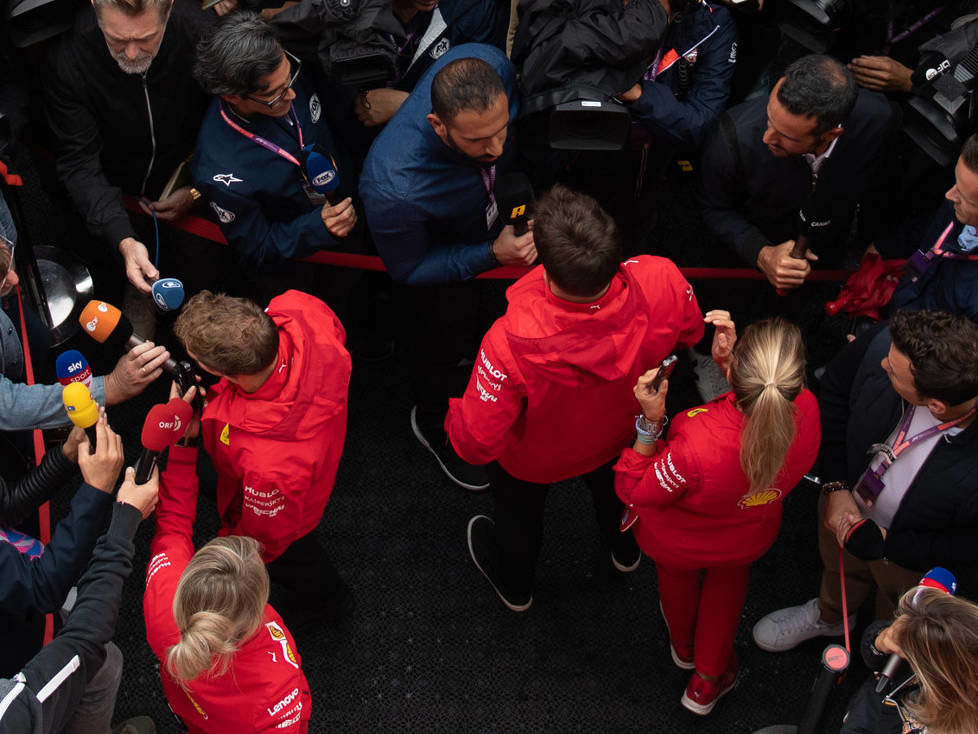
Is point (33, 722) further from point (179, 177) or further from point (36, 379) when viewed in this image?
point (179, 177)

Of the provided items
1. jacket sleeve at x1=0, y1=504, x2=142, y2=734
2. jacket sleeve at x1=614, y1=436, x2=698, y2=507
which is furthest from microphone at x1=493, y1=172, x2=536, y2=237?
jacket sleeve at x1=0, y1=504, x2=142, y2=734

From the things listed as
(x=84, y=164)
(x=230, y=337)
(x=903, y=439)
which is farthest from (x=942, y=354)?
(x=84, y=164)

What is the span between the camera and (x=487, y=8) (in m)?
3.67

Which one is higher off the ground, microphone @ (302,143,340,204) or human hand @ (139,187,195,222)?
microphone @ (302,143,340,204)

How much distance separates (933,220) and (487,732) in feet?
8.46

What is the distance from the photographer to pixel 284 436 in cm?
265

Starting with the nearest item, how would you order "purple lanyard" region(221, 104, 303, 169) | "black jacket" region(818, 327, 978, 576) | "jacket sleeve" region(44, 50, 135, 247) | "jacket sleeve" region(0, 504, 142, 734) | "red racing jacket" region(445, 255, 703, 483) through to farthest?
"jacket sleeve" region(0, 504, 142, 734) < "red racing jacket" region(445, 255, 703, 483) < "black jacket" region(818, 327, 978, 576) < "purple lanyard" region(221, 104, 303, 169) < "jacket sleeve" region(44, 50, 135, 247)

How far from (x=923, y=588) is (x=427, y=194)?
203cm

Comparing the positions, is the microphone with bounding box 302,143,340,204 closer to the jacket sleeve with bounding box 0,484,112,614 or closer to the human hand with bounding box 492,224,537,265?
the human hand with bounding box 492,224,537,265

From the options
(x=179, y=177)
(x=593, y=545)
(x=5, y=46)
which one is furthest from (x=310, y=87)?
(x=593, y=545)

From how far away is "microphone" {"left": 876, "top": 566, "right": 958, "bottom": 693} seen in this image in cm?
228

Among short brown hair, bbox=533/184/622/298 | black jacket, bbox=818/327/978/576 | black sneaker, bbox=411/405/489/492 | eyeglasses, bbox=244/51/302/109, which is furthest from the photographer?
black sneaker, bbox=411/405/489/492

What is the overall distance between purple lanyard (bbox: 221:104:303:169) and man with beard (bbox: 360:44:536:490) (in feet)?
1.05

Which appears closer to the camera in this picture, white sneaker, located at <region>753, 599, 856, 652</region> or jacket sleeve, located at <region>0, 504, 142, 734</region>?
jacket sleeve, located at <region>0, 504, 142, 734</region>
